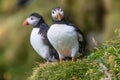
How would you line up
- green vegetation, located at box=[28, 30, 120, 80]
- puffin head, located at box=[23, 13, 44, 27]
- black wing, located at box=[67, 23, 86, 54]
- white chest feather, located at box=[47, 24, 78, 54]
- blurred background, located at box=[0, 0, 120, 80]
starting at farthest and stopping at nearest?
blurred background, located at box=[0, 0, 120, 80] < puffin head, located at box=[23, 13, 44, 27] < black wing, located at box=[67, 23, 86, 54] < white chest feather, located at box=[47, 24, 78, 54] < green vegetation, located at box=[28, 30, 120, 80]

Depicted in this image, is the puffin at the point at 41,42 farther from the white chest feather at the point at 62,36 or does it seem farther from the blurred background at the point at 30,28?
the blurred background at the point at 30,28

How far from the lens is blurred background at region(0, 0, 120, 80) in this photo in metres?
16.1

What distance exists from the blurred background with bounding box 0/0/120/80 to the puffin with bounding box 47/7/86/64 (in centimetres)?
699

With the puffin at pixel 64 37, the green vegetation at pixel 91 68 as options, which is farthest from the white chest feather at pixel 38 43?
the green vegetation at pixel 91 68

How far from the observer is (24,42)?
1731 centimetres

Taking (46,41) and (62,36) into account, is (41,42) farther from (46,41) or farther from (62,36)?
(62,36)

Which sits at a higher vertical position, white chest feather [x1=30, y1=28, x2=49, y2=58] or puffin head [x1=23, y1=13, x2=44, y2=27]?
puffin head [x1=23, y1=13, x2=44, y2=27]

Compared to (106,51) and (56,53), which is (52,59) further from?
(106,51)

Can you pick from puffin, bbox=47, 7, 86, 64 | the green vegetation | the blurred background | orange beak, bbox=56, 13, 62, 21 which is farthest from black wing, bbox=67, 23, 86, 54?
the blurred background

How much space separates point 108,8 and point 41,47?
737 centimetres

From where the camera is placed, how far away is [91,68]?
277 inches

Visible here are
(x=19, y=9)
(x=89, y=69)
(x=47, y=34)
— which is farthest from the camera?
(x=19, y=9)

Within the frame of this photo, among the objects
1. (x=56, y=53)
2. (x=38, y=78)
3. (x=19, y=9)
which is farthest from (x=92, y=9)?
(x=38, y=78)

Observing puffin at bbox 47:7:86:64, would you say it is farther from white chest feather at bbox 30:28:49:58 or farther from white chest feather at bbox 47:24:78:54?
white chest feather at bbox 30:28:49:58
